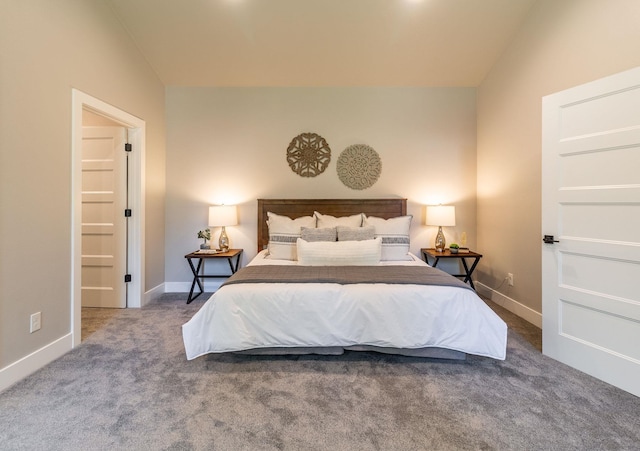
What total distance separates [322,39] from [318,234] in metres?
2.20

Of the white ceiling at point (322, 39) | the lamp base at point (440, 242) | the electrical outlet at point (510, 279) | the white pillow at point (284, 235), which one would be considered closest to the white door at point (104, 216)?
the white ceiling at point (322, 39)

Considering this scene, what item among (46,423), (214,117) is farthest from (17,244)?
(214,117)

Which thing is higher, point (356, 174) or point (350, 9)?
point (350, 9)

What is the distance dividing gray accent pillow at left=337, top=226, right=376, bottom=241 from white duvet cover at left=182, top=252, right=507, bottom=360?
1117 millimetres

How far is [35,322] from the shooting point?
2109 millimetres

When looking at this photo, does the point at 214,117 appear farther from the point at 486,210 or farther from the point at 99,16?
the point at 486,210

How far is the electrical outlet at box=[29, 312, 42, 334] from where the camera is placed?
2.08m

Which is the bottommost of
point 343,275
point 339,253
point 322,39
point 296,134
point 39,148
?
point 343,275

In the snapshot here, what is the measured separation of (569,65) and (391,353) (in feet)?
9.56

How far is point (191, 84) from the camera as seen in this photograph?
3.90 meters

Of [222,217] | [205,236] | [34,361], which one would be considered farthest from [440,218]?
[34,361]

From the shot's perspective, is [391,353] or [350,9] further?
[350,9]

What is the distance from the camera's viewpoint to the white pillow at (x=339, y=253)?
2.80 m

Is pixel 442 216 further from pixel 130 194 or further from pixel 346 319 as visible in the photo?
pixel 130 194
